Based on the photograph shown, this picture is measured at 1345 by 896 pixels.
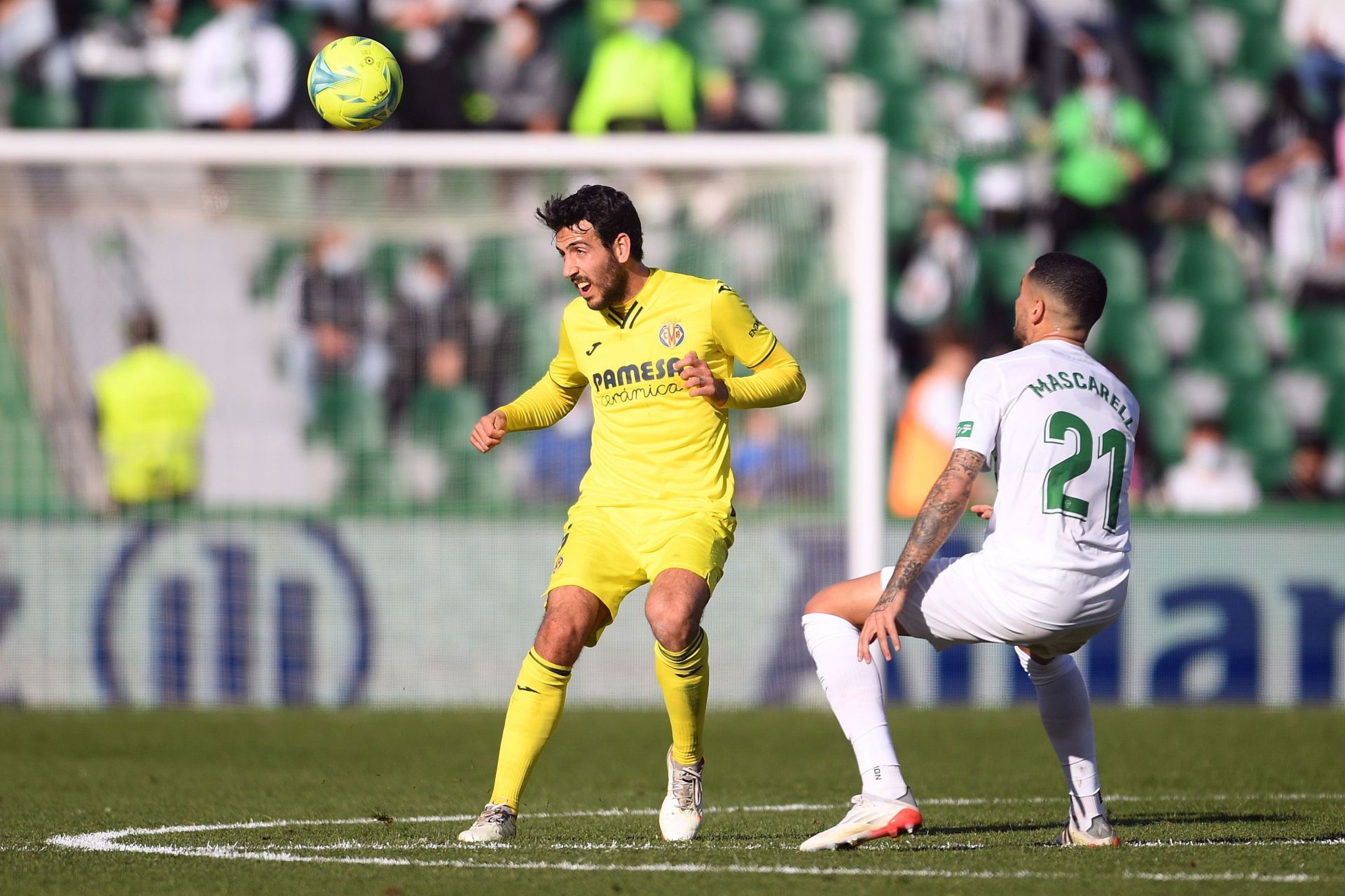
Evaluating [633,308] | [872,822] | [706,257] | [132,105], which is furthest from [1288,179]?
[872,822]

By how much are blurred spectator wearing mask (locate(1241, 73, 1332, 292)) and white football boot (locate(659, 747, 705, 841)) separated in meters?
10.7

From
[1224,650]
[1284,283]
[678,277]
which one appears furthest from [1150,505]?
[678,277]

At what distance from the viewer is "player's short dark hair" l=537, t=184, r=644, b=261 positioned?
675 centimetres

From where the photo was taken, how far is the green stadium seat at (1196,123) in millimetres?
16484

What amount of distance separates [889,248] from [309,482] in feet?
17.2

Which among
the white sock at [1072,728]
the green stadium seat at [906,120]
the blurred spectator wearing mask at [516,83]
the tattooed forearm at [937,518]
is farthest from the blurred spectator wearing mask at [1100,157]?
the tattooed forearm at [937,518]

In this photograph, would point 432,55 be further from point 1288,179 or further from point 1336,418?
point 1336,418

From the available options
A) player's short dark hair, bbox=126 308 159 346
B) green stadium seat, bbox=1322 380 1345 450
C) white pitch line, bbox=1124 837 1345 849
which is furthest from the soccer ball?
green stadium seat, bbox=1322 380 1345 450

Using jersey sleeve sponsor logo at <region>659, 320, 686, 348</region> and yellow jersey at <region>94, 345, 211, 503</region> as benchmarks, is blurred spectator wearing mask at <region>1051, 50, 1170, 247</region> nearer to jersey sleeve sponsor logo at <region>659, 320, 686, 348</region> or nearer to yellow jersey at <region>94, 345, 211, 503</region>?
yellow jersey at <region>94, 345, 211, 503</region>

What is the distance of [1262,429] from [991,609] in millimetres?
9959

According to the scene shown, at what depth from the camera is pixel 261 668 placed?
1216 cm

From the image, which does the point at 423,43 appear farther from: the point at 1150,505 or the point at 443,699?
the point at 1150,505

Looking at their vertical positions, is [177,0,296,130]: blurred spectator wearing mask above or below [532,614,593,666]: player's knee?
above

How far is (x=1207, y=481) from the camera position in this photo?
1448 cm
